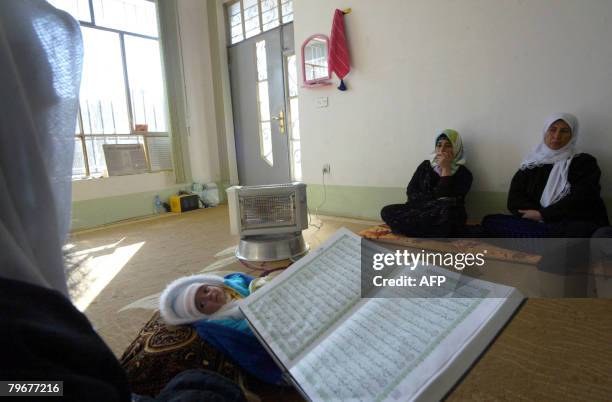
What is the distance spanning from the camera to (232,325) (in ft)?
3.20

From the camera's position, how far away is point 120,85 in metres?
3.51

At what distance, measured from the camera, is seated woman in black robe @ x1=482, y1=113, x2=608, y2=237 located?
5.77 feet

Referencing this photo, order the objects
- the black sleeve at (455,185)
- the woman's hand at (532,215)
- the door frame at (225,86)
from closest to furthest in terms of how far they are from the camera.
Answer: the woman's hand at (532,215), the black sleeve at (455,185), the door frame at (225,86)

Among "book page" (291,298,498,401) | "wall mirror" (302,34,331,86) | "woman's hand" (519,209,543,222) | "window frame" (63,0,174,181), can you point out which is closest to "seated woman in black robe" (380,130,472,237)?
"woman's hand" (519,209,543,222)

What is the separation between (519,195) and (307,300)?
1864 mm

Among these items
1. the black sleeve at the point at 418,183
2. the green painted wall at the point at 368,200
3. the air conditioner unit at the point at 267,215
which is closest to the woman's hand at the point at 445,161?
the black sleeve at the point at 418,183

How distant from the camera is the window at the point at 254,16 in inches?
139

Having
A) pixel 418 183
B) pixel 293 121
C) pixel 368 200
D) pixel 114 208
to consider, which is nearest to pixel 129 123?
pixel 114 208

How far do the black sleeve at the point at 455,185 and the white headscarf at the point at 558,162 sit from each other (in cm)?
43

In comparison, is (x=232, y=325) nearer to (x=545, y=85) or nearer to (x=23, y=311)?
(x=23, y=311)

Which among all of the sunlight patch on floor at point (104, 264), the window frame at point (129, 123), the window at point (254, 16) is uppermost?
the window at point (254, 16)

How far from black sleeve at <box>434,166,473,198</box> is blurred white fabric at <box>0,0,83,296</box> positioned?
2.16 metres

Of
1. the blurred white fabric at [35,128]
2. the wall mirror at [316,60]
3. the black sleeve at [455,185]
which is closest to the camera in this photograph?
the blurred white fabric at [35,128]

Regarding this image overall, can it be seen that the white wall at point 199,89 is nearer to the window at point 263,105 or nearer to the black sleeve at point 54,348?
the window at point 263,105
